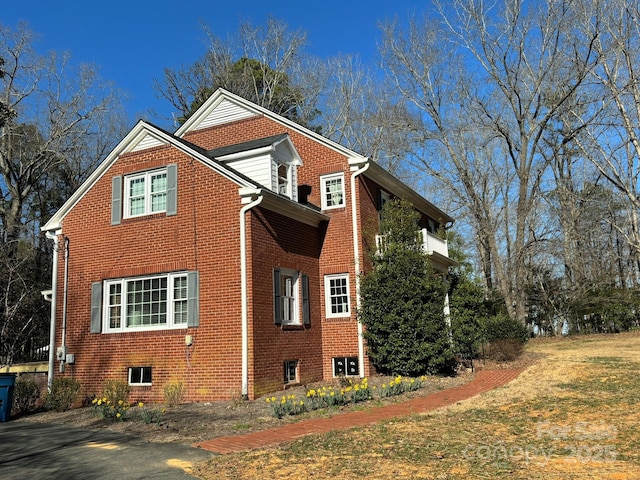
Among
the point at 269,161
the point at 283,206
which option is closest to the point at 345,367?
the point at 283,206

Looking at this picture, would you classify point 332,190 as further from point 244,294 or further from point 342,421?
point 342,421

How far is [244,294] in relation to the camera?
1236cm

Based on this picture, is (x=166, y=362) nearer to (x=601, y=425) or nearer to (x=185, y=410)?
(x=185, y=410)

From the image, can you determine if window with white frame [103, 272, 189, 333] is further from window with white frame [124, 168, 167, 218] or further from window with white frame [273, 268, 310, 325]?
window with white frame [273, 268, 310, 325]

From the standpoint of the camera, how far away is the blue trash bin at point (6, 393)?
11.6 m

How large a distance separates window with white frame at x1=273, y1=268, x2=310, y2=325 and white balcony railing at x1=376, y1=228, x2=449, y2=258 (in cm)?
255

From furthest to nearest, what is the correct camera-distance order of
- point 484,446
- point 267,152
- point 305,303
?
point 267,152 < point 305,303 < point 484,446

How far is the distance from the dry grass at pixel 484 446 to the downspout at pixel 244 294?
4452 mm

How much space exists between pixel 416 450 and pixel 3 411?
974 cm

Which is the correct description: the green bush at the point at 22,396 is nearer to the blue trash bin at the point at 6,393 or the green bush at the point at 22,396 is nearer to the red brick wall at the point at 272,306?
the blue trash bin at the point at 6,393

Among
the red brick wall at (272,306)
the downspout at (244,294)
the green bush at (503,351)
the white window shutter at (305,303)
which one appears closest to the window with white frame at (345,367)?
the red brick wall at (272,306)

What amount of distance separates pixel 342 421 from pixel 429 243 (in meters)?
9.76

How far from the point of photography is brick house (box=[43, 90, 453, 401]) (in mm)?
12680

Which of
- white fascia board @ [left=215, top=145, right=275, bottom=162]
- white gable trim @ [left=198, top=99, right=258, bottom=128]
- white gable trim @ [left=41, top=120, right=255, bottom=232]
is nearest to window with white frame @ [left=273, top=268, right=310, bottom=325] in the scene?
white gable trim @ [left=41, top=120, right=255, bottom=232]
